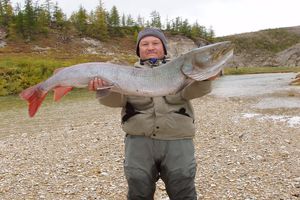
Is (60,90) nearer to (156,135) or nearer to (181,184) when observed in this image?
(156,135)

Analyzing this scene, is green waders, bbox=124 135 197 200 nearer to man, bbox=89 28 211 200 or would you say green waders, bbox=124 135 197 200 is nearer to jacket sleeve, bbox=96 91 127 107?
man, bbox=89 28 211 200

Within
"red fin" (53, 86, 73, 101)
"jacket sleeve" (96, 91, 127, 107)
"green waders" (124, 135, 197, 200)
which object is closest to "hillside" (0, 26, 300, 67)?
"jacket sleeve" (96, 91, 127, 107)

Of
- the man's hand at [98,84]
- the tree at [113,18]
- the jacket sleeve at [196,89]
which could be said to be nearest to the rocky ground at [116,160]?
the jacket sleeve at [196,89]

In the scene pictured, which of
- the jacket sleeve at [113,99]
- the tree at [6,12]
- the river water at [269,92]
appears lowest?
the river water at [269,92]

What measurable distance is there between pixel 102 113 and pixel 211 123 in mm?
7350

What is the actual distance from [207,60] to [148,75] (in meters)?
0.62

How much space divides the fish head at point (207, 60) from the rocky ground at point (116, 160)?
→ 3.70m

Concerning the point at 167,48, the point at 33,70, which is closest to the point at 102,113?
the point at 167,48

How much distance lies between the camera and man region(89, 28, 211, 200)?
4.12 metres

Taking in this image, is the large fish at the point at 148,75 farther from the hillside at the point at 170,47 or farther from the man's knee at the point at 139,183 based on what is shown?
the man's knee at the point at 139,183

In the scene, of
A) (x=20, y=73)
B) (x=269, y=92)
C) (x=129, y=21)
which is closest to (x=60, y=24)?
(x=129, y=21)

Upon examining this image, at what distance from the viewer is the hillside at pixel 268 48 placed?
363 feet

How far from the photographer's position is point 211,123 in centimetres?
1535

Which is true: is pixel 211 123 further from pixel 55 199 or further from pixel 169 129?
pixel 169 129
